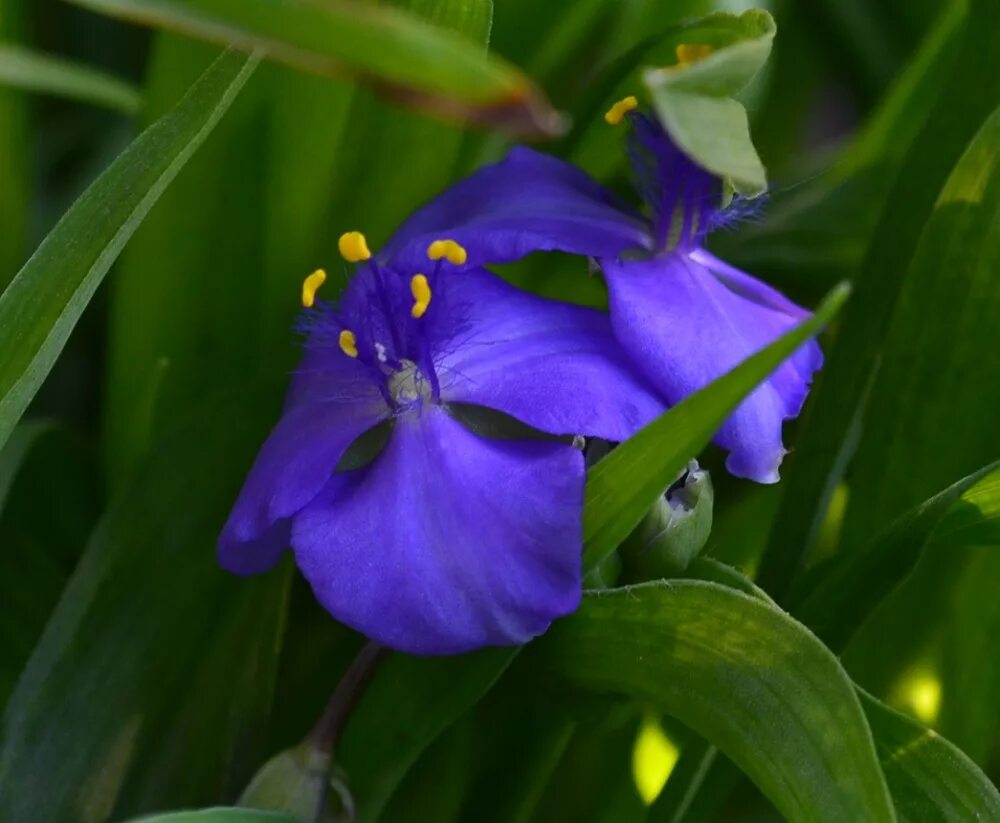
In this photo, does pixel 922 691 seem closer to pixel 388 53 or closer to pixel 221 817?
pixel 221 817

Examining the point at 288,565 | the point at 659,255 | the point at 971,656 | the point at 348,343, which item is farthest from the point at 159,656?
the point at 971,656

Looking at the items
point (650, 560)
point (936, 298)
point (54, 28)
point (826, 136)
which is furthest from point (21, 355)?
point (826, 136)

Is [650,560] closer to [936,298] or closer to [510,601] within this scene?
[510,601]

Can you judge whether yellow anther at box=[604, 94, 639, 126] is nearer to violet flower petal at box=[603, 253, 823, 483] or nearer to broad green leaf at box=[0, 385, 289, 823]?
violet flower petal at box=[603, 253, 823, 483]

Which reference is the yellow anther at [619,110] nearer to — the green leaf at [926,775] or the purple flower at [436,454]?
the purple flower at [436,454]

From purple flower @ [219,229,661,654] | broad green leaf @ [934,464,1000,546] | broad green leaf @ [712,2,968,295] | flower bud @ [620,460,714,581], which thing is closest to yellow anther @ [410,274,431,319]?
purple flower @ [219,229,661,654]

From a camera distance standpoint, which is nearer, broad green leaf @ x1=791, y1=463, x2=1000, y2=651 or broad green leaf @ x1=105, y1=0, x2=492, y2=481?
broad green leaf @ x1=791, y1=463, x2=1000, y2=651
